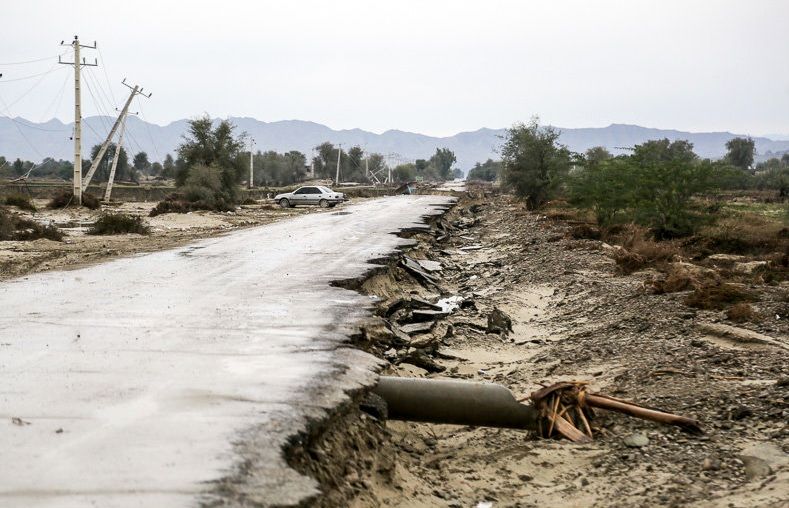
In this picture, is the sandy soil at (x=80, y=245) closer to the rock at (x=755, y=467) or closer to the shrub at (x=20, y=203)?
the shrub at (x=20, y=203)

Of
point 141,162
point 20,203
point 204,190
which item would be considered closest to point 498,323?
point 20,203

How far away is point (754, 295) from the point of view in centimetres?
1045

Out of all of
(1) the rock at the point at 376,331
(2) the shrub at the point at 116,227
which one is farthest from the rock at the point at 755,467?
(2) the shrub at the point at 116,227

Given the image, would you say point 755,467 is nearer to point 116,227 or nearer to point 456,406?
point 456,406

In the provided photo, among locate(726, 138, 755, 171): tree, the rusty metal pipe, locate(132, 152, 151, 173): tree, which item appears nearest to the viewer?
the rusty metal pipe

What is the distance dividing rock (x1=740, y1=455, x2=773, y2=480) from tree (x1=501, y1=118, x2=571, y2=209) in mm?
36342

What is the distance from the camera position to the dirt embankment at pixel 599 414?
196 inches

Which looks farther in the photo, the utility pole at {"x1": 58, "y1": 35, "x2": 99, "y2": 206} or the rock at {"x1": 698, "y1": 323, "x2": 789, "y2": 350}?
the utility pole at {"x1": 58, "y1": 35, "x2": 99, "y2": 206}

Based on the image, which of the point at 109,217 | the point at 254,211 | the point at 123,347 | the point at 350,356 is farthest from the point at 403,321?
the point at 254,211

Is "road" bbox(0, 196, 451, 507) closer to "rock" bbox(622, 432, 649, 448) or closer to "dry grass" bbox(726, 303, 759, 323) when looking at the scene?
"rock" bbox(622, 432, 649, 448)

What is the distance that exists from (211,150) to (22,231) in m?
24.0

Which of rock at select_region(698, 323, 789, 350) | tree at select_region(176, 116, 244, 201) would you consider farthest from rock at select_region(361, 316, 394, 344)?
tree at select_region(176, 116, 244, 201)

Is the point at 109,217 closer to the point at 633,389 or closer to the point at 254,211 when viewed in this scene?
the point at 254,211

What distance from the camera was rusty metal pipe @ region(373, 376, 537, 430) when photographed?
20.5 ft
